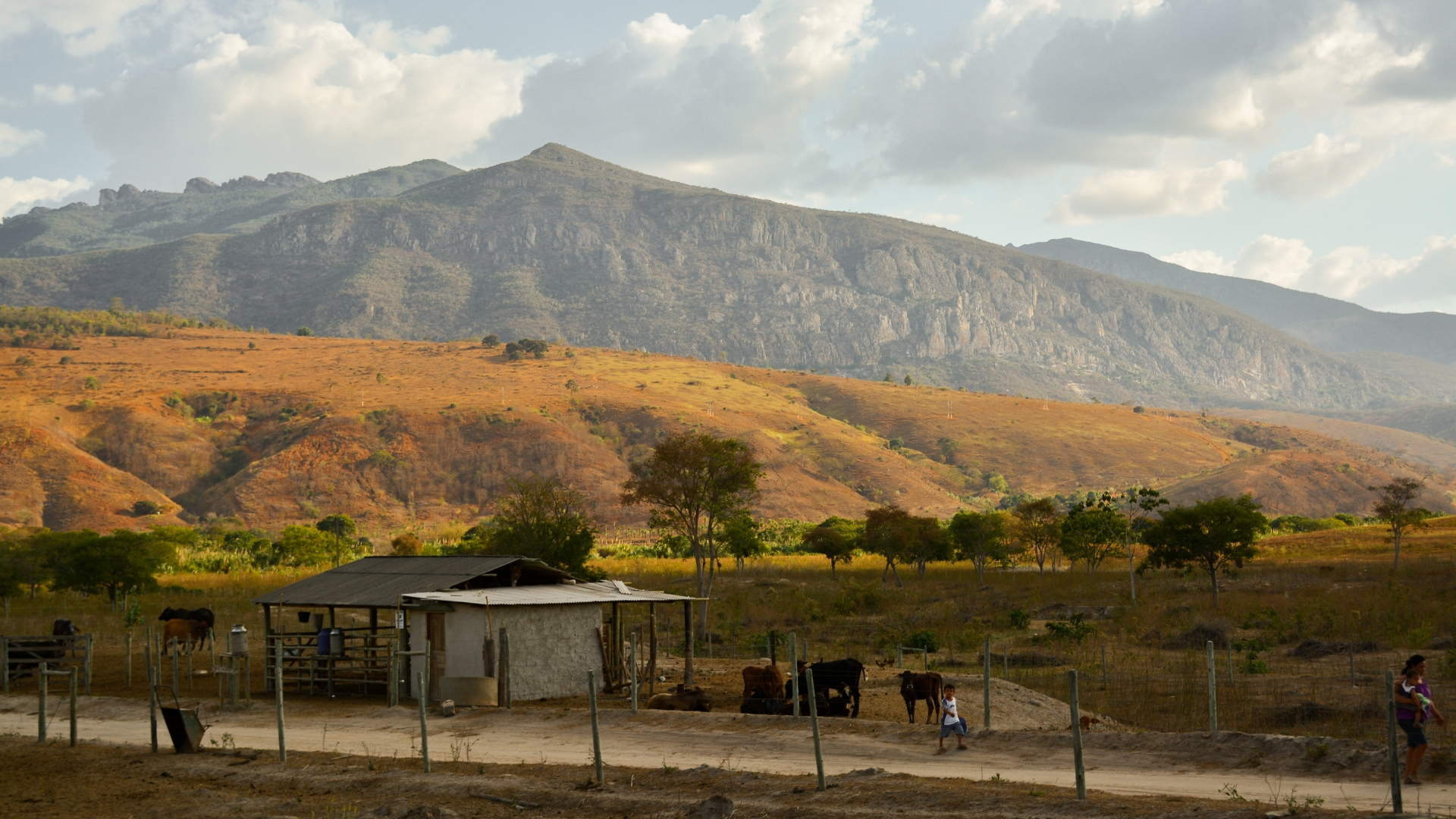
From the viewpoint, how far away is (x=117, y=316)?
649 ft

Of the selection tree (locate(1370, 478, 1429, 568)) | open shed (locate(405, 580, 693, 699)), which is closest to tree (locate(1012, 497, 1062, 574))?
tree (locate(1370, 478, 1429, 568))

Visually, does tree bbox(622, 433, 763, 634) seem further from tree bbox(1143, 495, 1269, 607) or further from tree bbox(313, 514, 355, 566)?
tree bbox(313, 514, 355, 566)

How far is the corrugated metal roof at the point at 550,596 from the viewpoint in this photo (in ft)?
77.9

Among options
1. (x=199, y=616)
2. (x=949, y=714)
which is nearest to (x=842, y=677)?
(x=949, y=714)

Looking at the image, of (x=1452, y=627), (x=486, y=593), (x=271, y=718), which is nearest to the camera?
(x=271, y=718)

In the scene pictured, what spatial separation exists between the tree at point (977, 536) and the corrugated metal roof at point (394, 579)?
4155cm

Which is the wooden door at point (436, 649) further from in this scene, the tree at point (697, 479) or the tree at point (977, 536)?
the tree at point (977, 536)

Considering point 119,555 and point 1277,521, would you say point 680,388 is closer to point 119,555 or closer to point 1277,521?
point 1277,521

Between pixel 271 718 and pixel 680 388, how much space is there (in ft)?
515

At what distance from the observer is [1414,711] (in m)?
12.3

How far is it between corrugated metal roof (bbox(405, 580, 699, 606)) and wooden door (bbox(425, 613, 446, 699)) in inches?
24.9

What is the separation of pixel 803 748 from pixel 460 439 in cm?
13097

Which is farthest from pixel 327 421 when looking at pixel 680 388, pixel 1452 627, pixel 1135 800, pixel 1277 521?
pixel 1135 800

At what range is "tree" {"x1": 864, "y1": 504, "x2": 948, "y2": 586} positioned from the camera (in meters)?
64.6
